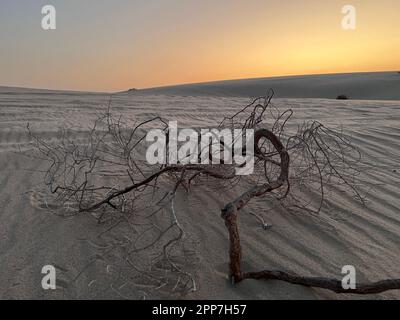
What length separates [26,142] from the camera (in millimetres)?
4980

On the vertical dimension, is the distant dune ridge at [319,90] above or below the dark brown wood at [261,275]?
above

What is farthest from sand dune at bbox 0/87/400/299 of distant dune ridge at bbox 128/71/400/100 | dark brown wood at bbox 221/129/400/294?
distant dune ridge at bbox 128/71/400/100

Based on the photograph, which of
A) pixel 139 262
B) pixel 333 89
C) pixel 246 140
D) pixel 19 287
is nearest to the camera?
pixel 19 287

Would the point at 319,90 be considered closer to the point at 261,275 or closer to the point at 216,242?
the point at 216,242

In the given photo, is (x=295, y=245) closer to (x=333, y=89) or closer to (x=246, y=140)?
(x=246, y=140)

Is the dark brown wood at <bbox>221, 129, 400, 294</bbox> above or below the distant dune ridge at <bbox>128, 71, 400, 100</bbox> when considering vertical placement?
below

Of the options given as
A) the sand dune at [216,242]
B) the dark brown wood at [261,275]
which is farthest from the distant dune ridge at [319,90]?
the dark brown wood at [261,275]

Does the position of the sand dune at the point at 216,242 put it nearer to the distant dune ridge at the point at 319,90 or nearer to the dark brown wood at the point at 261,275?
the dark brown wood at the point at 261,275

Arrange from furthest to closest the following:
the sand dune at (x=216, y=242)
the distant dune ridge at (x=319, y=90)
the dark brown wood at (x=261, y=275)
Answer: the distant dune ridge at (x=319, y=90)
the sand dune at (x=216, y=242)
the dark brown wood at (x=261, y=275)

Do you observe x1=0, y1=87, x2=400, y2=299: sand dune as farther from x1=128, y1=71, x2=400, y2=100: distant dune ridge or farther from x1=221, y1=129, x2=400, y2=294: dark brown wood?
x1=128, y1=71, x2=400, y2=100: distant dune ridge

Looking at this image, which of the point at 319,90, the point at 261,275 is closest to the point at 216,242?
the point at 261,275
